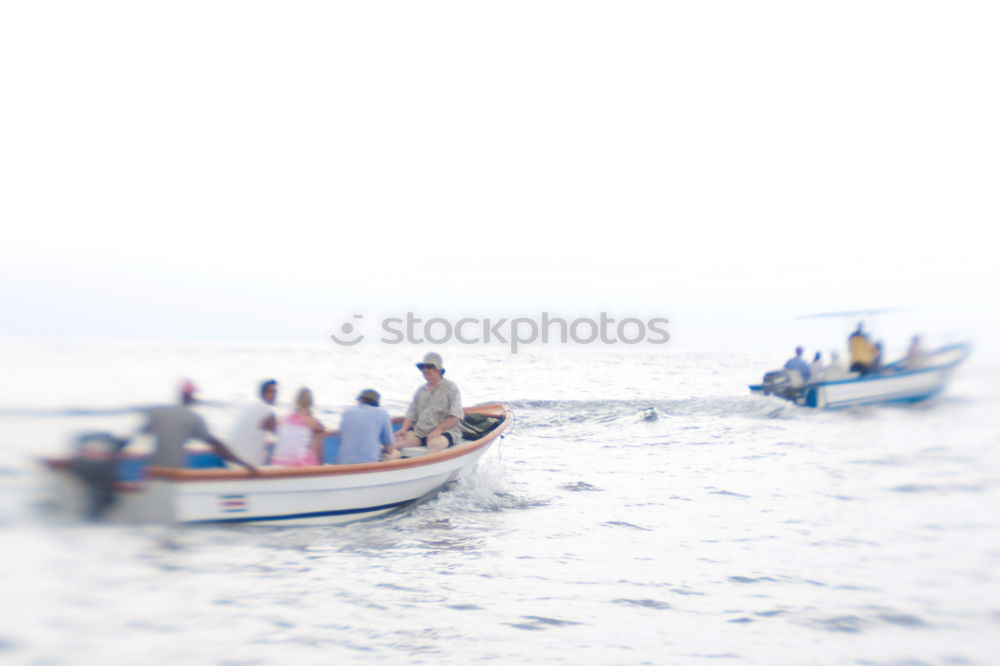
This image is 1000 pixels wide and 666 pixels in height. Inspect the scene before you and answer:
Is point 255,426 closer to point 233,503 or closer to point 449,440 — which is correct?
point 233,503

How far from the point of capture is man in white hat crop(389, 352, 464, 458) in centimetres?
1117

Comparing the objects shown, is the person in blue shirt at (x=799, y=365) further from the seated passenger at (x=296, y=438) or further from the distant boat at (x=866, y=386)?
the seated passenger at (x=296, y=438)

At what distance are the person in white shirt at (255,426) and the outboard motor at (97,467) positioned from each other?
1.79 metres

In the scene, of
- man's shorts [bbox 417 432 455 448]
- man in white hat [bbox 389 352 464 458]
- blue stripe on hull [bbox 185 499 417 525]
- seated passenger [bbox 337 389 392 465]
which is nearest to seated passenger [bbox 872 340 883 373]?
man's shorts [bbox 417 432 455 448]

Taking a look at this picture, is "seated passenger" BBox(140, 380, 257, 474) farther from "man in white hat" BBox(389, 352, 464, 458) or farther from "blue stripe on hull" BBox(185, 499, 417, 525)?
"man in white hat" BBox(389, 352, 464, 458)

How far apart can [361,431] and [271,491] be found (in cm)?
153

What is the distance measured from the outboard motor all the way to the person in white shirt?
1.79m

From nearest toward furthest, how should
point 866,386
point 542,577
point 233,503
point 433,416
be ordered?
point 542,577
point 233,503
point 433,416
point 866,386

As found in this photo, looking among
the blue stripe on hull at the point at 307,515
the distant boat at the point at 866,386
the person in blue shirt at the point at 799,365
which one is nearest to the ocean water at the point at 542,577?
the blue stripe on hull at the point at 307,515

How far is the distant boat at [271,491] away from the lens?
23.5 ft

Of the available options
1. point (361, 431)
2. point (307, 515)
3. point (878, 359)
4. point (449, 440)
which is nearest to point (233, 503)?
point (307, 515)

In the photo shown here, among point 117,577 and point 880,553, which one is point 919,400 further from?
point 117,577

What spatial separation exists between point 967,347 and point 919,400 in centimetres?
507

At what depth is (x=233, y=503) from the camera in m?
8.10
